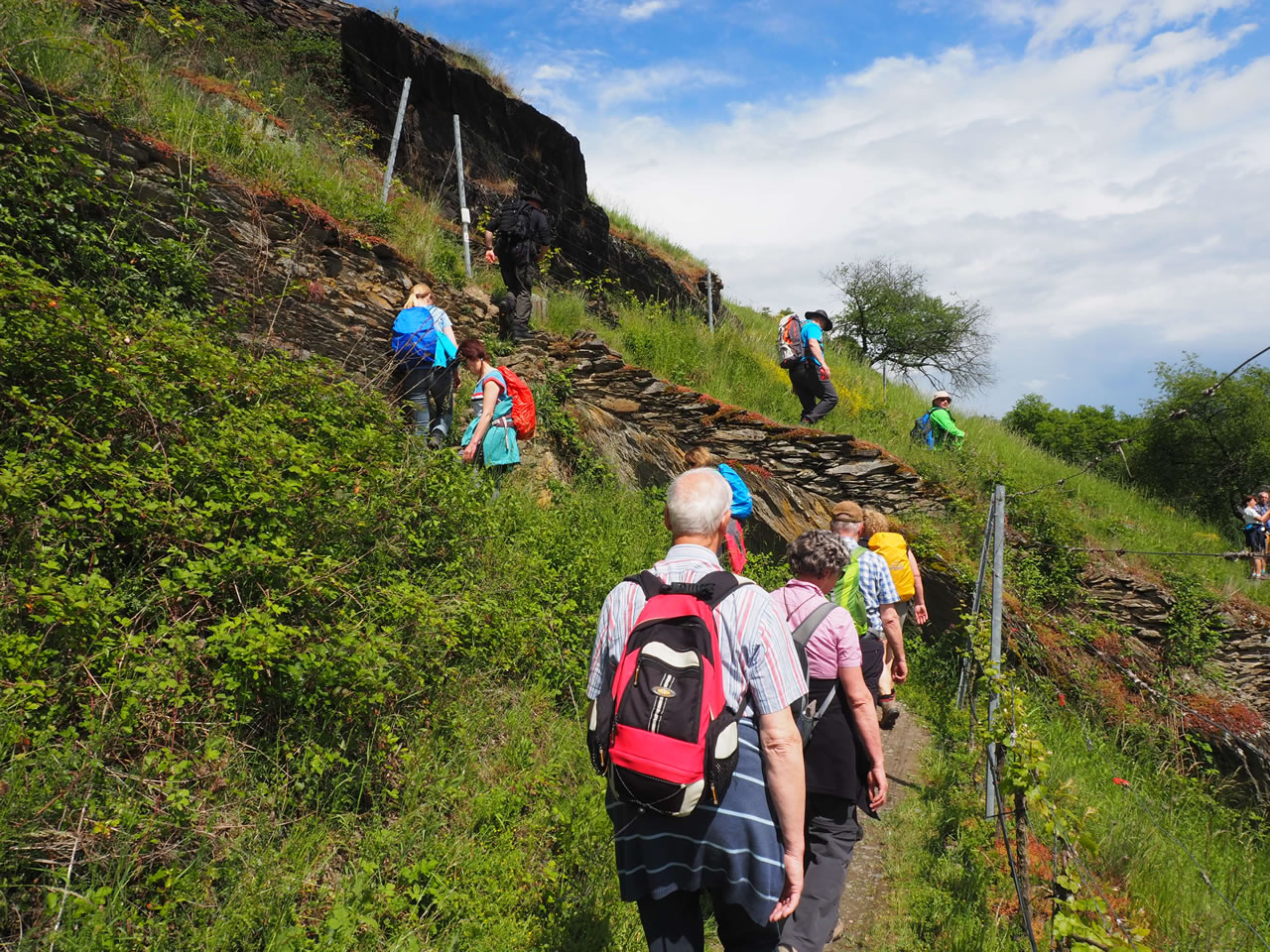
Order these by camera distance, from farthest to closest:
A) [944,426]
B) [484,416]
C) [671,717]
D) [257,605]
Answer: [944,426] < [484,416] < [257,605] < [671,717]

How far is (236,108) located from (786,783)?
880cm

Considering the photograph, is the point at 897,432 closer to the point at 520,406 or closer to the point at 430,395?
the point at 520,406

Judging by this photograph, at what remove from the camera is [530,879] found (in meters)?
3.04

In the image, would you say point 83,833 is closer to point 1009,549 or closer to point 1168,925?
point 1168,925

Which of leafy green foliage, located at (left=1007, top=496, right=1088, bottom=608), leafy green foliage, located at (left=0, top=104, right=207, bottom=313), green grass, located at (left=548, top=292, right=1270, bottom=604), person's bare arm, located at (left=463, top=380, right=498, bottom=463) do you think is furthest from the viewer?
green grass, located at (left=548, top=292, right=1270, bottom=604)

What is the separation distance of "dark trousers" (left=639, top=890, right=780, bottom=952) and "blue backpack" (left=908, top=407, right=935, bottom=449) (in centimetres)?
955

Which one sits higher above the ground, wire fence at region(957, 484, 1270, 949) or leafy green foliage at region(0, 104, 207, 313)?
leafy green foliage at region(0, 104, 207, 313)

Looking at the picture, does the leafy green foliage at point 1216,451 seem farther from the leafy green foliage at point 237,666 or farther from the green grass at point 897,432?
the leafy green foliage at point 237,666

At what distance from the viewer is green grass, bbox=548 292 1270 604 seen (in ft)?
31.7

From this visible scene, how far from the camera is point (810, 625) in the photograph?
2762 millimetres

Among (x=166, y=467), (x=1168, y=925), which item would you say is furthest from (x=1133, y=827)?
(x=166, y=467)

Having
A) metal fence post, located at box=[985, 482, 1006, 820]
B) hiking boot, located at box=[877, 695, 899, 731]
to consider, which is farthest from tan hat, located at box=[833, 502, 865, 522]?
hiking boot, located at box=[877, 695, 899, 731]

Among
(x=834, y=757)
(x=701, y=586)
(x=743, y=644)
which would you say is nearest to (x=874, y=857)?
(x=834, y=757)

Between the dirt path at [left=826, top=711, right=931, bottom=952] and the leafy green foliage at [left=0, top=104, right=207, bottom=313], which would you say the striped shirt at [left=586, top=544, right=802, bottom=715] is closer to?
the dirt path at [left=826, top=711, right=931, bottom=952]
